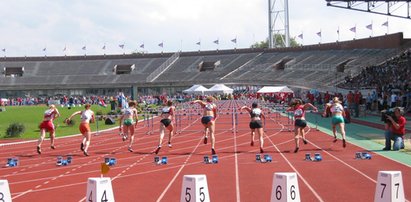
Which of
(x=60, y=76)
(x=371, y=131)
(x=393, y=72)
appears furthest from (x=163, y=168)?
(x=60, y=76)

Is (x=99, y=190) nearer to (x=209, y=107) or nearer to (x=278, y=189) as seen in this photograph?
(x=278, y=189)

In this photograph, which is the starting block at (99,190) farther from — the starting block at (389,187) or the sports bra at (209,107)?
the sports bra at (209,107)

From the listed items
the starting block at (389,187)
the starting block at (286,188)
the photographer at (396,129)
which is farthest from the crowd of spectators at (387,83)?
the starting block at (286,188)

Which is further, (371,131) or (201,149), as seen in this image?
(371,131)

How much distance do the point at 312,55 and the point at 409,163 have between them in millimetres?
64563

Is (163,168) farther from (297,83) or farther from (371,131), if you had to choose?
(297,83)

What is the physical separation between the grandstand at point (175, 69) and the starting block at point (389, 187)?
2222 inches

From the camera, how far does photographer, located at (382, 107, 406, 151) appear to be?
54.9ft

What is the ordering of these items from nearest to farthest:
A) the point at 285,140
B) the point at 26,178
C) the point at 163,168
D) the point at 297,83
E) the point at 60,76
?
the point at 26,178, the point at 163,168, the point at 285,140, the point at 297,83, the point at 60,76

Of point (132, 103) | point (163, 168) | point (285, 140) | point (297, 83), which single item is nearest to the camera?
point (163, 168)

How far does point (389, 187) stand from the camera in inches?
297

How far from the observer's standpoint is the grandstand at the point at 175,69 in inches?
2781

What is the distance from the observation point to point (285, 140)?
70.7ft

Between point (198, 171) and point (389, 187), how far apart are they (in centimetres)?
676
